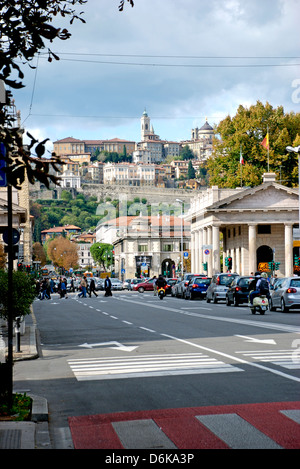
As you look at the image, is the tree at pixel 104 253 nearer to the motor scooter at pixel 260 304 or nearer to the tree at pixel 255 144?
the tree at pixel 255 144

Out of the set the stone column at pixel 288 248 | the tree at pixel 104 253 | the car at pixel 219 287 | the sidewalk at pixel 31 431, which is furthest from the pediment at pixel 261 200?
the tree at pixel 104 253

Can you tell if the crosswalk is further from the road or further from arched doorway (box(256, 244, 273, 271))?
arched doorway (box(256, 244, 273, 271))

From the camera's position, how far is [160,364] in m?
14.2

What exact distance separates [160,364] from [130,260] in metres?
125

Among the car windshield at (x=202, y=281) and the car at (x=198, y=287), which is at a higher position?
the car windshield at (x=202, y=281)

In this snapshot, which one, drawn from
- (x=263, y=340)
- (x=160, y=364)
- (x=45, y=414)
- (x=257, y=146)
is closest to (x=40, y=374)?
(x=160, y=364)

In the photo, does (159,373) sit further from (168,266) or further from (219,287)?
(168,266)

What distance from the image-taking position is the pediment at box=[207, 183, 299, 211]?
267ft

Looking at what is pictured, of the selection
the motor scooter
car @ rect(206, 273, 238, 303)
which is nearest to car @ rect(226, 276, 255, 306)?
car @ rect(206, 273, 238, 303)

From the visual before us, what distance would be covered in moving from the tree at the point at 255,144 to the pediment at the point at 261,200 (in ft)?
5.26

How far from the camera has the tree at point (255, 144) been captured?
80.1 meters

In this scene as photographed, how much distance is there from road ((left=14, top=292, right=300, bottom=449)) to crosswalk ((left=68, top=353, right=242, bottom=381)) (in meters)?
0.02

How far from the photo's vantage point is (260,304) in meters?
30.7
